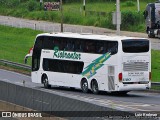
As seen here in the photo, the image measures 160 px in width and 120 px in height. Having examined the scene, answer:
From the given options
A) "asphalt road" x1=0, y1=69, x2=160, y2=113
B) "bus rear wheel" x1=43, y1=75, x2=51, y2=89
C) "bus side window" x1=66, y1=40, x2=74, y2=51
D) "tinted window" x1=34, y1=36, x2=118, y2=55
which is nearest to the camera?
"asphalt road" x1=0, y1=69, x2=160, y2=113

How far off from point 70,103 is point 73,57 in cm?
1855

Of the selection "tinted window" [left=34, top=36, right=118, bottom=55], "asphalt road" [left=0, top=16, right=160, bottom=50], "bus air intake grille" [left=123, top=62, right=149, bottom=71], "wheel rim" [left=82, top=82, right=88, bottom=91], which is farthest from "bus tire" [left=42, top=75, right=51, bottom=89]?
"asphalt road" [left=0, top=16, right=160, bottom=50]

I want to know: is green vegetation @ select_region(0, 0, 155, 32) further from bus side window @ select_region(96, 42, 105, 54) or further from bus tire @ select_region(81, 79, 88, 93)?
bus side window @ select_region(96, 42, 105, 54)

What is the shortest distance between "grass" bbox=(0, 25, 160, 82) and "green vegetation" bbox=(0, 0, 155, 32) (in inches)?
453

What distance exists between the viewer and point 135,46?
41.9 meters

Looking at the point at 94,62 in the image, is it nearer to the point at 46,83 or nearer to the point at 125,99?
the point at 125,99

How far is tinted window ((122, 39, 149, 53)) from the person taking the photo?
137ft

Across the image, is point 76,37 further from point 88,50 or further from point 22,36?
point 22,36

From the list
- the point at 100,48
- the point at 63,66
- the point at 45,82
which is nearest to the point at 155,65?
the point at 45,82

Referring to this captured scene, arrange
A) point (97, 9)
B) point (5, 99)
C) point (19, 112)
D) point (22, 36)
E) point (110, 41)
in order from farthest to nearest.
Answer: point (97, 9), point (22, 36), point (110, 41), point (5, 99), point (19, 112)

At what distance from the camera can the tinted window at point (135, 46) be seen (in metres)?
41.7

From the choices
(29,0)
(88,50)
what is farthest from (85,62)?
(29,0)

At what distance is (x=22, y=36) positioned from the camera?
287ft

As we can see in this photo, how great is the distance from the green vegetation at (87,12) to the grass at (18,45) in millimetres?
11511
